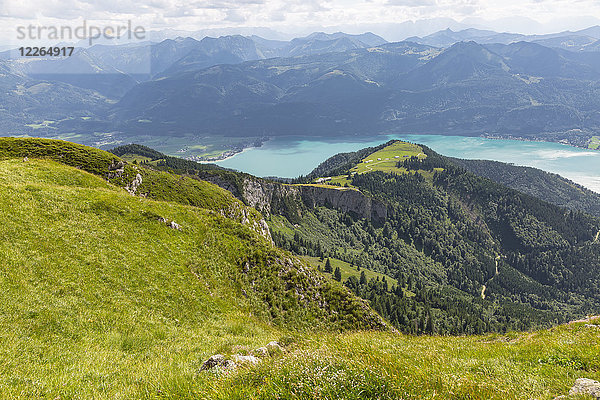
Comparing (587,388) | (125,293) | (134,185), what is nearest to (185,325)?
(125,293)

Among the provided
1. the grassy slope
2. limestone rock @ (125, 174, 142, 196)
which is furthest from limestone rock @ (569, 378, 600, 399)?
limestone rock @ (125, 174, 142, 196)

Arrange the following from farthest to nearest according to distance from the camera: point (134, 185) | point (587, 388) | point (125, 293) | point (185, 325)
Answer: point (134, 185) → point (125, 293) → point (185, 325) → point (587, 388)

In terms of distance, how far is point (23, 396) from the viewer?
28.5 feet

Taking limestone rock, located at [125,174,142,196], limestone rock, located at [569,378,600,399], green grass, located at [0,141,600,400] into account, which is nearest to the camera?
limestone rock, located at [569,378,600,399]

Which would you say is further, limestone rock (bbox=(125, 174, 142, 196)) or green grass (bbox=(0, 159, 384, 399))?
limestone rock (bbox=(125, 174, 142, 196))

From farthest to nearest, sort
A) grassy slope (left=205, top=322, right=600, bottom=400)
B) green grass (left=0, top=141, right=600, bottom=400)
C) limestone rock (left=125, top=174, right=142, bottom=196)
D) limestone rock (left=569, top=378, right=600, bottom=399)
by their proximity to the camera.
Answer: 1. limestone rock (left=125, top=174, right=142, bottom=196)
2. green grass (left=0, top=141, right=600, bottom=400)
3. limestone rock (left=569, top=378, right=600, bottom=399)
4. grassy slope (left=205, top=322, right=600, bottom=400)

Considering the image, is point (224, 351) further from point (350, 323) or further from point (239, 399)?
point (350, 323)

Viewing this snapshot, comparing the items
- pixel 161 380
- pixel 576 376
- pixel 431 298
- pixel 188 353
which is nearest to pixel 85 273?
pixel 188 353

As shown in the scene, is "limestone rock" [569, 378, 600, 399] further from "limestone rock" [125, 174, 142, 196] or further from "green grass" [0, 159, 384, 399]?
"limestone rock" [125, 174, 142, 196]

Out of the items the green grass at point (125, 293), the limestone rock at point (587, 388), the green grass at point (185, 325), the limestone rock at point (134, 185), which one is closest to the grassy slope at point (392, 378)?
the green grass at point (185, 325)

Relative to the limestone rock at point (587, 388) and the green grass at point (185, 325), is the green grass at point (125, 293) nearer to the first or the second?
the green grass at point (185, 325)

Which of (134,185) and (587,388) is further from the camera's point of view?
(134,185)

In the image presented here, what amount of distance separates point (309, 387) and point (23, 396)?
8.72 meters

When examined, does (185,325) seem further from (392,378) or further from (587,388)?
(587,388)
